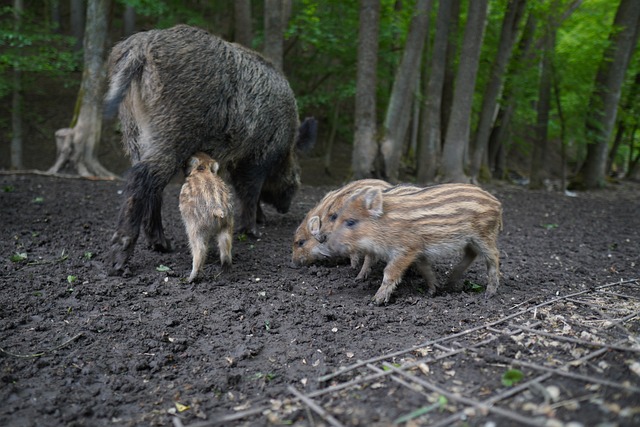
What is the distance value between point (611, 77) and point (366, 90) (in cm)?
644

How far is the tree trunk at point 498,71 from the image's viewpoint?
1165 centimetres

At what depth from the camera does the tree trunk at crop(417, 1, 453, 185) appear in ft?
35.2

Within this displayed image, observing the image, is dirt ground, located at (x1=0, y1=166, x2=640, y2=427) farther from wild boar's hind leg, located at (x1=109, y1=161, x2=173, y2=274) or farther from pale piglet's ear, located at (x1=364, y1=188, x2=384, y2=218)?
pale piglet's ear, located at (x1=364, y1=188, x2=384, y2=218)

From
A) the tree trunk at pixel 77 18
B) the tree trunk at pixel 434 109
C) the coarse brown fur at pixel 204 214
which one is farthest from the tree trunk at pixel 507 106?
the tree trunk at pixel 77 18

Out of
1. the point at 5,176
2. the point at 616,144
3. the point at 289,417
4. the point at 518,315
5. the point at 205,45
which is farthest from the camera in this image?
the point at 616,144

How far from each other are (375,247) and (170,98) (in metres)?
2.24

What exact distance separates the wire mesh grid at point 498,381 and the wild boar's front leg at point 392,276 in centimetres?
87

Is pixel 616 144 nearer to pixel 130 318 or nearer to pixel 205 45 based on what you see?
Answer: pixel 205 45

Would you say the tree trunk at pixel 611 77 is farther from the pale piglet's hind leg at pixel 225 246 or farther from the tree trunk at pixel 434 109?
the pale piglet's hind leg at pixel 225 246

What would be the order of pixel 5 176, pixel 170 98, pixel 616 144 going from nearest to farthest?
pixel 170 98 < pixel 5 176 < pixel 616 144

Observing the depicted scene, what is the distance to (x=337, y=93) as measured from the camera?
498 inches

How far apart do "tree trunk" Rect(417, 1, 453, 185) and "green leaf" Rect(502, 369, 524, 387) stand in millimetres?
8454

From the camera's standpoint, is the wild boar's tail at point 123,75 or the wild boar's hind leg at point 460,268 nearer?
the wild boar's hind leg at point 460,268

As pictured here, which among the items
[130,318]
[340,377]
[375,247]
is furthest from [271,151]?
[340,377]
